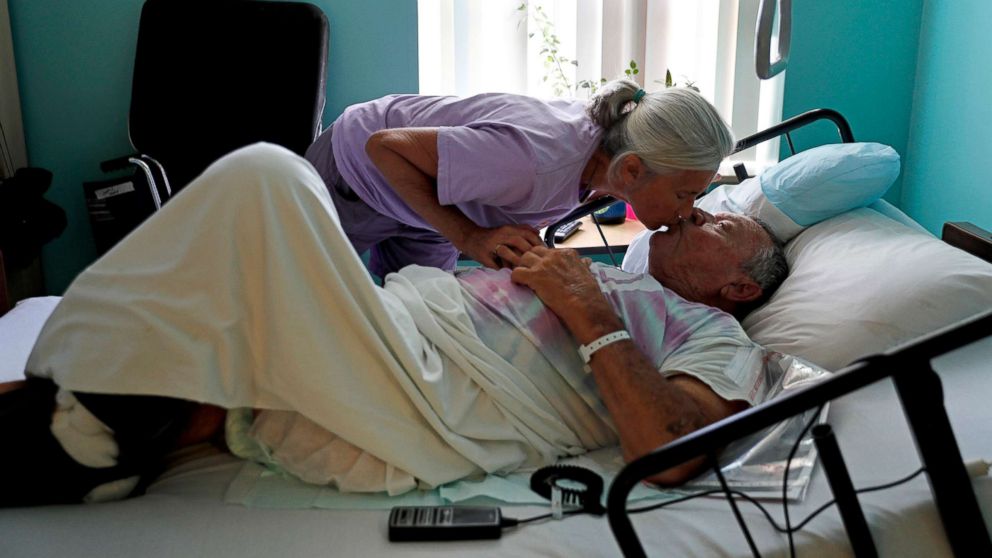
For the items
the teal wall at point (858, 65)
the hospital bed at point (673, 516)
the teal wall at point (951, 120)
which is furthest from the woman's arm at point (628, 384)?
the teal wall at point (858, 65)

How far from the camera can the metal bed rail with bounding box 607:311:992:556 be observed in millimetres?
941

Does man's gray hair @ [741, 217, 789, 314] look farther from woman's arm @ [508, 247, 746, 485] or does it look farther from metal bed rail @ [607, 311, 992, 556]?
metal bed rail @ [607, 311, 992, 556]

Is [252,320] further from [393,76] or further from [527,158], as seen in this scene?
[393,76]

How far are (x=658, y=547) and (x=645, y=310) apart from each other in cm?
55

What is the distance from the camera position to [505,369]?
1446 millimetres

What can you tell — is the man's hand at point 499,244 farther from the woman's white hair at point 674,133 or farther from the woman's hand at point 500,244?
the woman's white hair at point 674,133

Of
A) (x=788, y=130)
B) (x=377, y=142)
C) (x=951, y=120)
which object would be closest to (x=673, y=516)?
(x=377, y=142)

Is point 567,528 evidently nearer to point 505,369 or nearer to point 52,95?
point 505,369

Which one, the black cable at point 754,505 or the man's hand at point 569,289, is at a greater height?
the man's hand at point 569,289

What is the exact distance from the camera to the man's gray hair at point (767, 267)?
185 cm

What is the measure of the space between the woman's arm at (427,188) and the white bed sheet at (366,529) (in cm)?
64

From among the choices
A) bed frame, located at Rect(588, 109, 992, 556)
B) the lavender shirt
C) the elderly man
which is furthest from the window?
bed frame, located at Rect(588, 109, 992, 556)

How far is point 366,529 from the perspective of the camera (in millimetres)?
1192

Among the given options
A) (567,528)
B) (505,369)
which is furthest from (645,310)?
(567,528)
